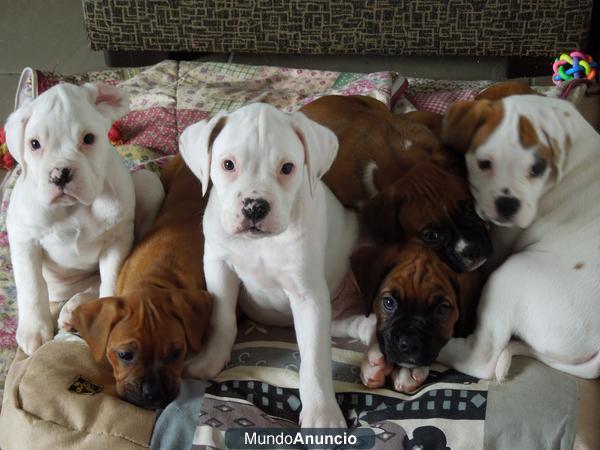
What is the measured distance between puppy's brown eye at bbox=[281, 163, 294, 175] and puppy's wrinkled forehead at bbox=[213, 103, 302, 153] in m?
0.04

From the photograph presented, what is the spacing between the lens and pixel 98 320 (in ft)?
6.91

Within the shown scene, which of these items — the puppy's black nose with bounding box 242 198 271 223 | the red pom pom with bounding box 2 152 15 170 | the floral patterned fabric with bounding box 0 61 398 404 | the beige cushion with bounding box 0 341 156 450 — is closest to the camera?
the puppy's black nose with bounding box 242 198 271 223

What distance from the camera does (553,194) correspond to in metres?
2.24

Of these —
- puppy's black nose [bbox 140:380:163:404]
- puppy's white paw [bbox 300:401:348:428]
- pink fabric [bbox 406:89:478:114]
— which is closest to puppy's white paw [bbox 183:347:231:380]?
puppy's black nose [bbox 140:380:163:404]

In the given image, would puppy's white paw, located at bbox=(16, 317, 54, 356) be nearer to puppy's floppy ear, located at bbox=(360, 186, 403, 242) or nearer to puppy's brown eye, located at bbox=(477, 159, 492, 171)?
puppy's floppy ear, located at bbox=(360, 186, 403, 242)

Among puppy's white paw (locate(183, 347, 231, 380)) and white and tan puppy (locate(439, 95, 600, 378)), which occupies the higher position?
white and tan puppy (locate(439, 95, 600, 378))

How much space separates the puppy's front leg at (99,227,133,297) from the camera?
2.43m

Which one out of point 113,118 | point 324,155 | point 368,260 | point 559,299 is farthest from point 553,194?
point 113,118

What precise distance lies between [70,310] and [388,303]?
3.34 feet

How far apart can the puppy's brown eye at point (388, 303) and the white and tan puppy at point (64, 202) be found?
0.87 meters

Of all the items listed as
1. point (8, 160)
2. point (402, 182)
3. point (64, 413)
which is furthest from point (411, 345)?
point (8, 160)

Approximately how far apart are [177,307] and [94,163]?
0.49m

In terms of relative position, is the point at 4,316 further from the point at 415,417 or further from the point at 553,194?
the point at 553,194

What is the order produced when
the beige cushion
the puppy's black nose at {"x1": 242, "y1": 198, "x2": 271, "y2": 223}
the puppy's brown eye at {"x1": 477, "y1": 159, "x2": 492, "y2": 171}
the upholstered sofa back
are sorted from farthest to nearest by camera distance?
the upholstered sofa back
the puppy's brown eye at {"x1": 477, "y1": 159, "x2": 492, "y2": 171}
the beige cushion
the puppy's black nose at {"x1": 242, "y1": 198, "x2": 271, "y2": 223}
